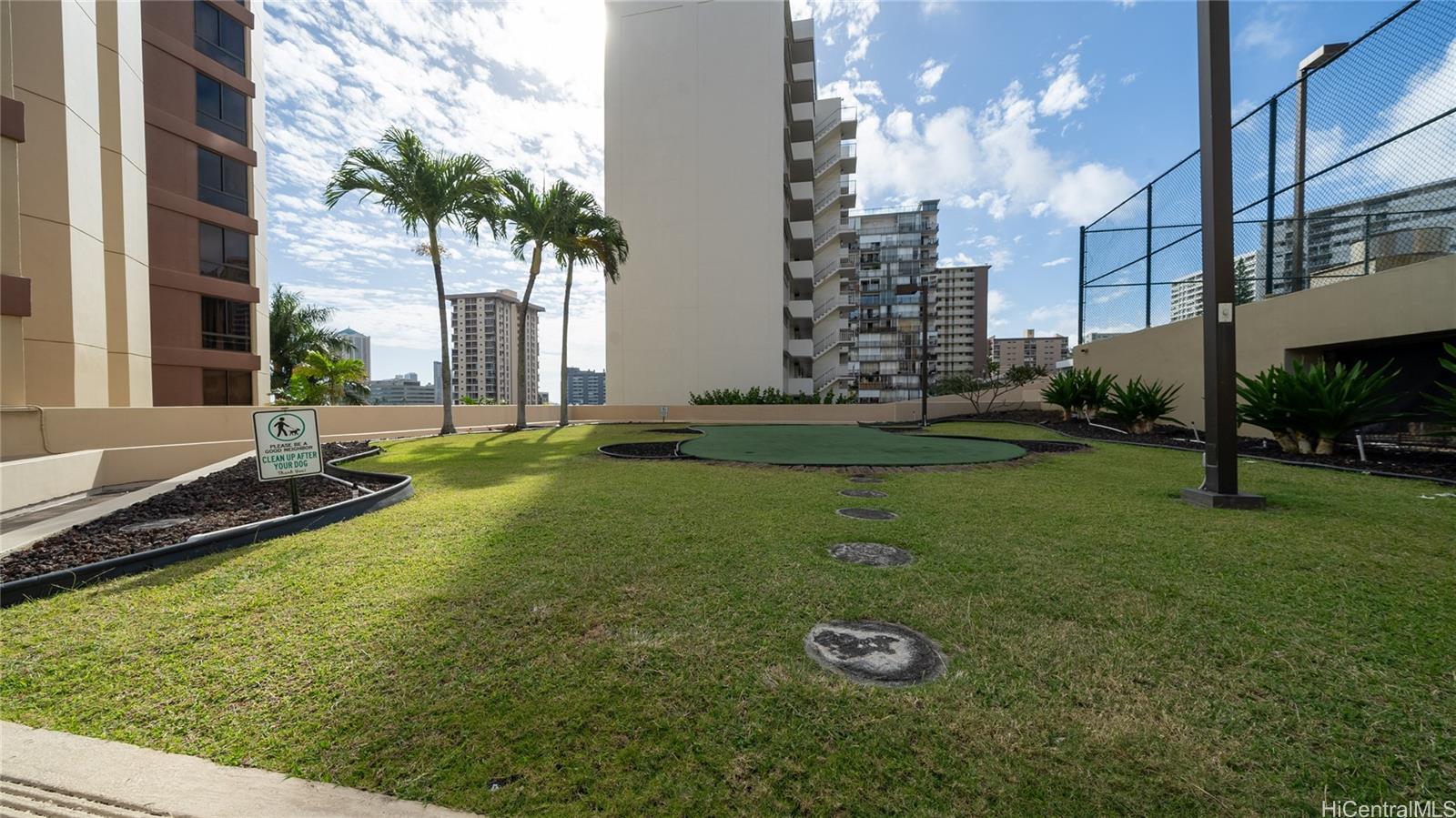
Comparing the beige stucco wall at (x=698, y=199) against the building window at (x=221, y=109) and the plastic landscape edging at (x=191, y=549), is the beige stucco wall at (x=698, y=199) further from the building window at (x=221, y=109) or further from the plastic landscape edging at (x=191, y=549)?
the plastic landscape edging at (x=191, y=549)

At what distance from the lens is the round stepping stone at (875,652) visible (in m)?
2.29

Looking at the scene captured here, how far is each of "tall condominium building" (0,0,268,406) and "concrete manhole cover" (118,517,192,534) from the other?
6.55 metres

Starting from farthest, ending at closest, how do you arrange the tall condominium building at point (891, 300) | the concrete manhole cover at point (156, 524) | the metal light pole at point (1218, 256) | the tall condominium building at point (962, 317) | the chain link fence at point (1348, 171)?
1. the tall condominium building at point (962, 317)
2. the tall condominium building at point (891, 300)
3. the chain link fence at point (1348, 171)
4. the metal light pole at point (1218, 256)
5. the concrete manhole cover at point (156, 524)

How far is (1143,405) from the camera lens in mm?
12422

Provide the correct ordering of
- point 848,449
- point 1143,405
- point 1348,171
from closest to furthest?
point 1348,171, point 848,449, point 1143,405

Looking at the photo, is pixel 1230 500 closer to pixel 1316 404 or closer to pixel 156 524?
pixel 1316 404

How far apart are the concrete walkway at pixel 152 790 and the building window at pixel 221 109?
29.5 meters

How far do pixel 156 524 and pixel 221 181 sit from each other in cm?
2436

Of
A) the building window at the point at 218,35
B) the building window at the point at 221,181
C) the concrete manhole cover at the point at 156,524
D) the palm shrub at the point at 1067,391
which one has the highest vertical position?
the building window at the point at 218,35

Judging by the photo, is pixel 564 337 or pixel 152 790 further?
pixel 564 337

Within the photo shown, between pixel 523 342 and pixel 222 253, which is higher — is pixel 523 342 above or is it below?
below

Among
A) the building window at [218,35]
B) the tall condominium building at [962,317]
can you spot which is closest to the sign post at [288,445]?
the building window at [218,35]

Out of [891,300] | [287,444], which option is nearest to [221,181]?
[287,444]

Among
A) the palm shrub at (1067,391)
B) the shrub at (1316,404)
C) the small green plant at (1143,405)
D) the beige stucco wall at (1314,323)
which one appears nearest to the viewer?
the beige stucco wall at (1314,323)
